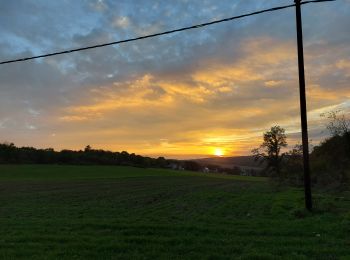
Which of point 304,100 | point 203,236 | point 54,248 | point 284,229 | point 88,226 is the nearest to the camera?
point 54,248

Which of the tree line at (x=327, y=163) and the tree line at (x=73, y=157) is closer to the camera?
the tree line at (x=327, y=163)

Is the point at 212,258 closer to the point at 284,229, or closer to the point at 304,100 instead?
the point at 284,229

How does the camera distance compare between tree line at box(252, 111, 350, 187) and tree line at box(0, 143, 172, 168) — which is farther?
tree line at box(0, 143, 172, 168)

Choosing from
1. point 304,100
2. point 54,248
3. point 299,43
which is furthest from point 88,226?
point 299,43

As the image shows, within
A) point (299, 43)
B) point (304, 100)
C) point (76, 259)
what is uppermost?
point (299, 43)

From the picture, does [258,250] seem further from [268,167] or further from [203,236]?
[268,167]

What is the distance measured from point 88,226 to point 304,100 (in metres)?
8.59

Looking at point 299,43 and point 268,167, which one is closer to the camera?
point 299,43

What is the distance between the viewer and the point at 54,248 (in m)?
9.79

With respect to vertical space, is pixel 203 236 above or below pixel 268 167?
below

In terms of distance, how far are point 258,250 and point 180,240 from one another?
203cm

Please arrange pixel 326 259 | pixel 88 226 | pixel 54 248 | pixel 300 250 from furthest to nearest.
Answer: pixel 88 226
pixel 54 248
pixel 300 250
pixel 326 259

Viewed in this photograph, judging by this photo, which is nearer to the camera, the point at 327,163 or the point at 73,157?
the point at 327,163

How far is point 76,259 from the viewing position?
861cm
